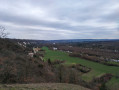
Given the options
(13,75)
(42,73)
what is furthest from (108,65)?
(13,75)

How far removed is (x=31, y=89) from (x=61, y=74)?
49.8 feet

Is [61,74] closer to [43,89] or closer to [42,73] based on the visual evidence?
[42,73]

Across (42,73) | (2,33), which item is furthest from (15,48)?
(42,73)

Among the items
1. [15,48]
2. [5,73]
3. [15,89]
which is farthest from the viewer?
[15,48]

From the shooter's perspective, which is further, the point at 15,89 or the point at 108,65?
the point at 108,65

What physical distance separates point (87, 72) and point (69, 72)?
1617 cm

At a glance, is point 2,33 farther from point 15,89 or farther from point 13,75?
point 15,89

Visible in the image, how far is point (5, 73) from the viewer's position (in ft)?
51.5

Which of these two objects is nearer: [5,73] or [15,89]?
[15,89]

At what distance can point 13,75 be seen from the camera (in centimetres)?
1653

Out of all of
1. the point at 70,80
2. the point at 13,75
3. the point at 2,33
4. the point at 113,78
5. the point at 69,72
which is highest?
the point at 2,33

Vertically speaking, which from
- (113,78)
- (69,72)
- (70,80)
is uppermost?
(69,72)

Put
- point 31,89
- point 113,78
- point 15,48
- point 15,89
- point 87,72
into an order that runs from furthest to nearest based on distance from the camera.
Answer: point 15,48 → point 87,72 → point 113,78 → point 31,89 → point 15,89

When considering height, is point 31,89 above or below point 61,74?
above
